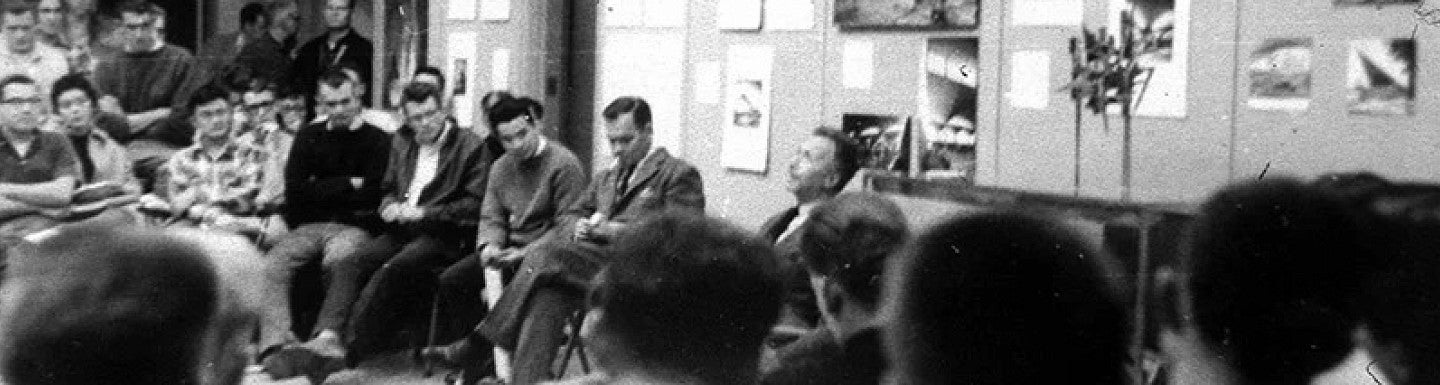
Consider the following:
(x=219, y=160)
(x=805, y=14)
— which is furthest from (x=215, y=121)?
(x=805, y=14)

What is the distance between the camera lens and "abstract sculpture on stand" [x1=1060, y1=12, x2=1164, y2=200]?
1237 mm

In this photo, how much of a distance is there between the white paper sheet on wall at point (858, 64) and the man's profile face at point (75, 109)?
540 millimetres

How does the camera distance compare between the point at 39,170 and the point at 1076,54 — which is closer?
the point at 1076,54

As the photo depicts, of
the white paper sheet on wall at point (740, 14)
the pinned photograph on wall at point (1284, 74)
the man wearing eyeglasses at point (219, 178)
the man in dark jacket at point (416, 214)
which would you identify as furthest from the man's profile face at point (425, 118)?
the pinned photograph on wall at point (1284, 74)

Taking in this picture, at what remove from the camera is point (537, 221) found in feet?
4.44

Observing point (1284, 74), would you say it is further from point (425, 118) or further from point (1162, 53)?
point (425, 118)

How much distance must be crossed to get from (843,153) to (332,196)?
1.21 feet

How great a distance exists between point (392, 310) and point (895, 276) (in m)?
0.37

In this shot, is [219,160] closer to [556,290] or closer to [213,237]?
[213,237]

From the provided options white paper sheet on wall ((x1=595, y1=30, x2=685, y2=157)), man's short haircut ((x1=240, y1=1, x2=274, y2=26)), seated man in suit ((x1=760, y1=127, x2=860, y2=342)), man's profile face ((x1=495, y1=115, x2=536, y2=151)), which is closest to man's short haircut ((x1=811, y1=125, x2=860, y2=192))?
seated man in suit ((x1=760, y1=127, x2=860, y2=342))

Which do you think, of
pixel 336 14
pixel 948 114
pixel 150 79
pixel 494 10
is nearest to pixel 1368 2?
Result: pixel 948 114

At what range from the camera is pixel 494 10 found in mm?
1386

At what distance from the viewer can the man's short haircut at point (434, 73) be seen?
1.38 metres

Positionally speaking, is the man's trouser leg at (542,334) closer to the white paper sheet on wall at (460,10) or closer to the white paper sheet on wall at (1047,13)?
the white paper sheet on wall at (460,10)
